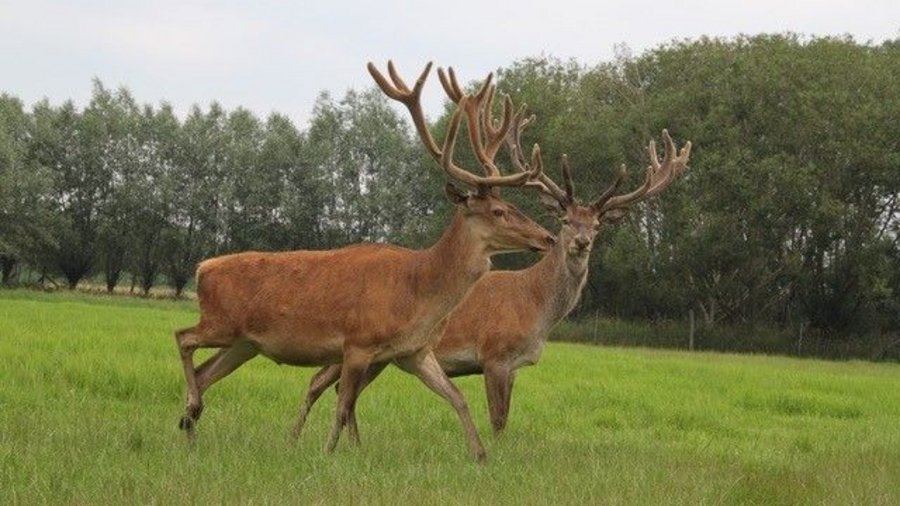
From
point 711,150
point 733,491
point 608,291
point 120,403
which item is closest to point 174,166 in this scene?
point 608,291

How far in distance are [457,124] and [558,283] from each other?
2.95 meters

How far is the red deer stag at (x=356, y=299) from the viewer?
772cm

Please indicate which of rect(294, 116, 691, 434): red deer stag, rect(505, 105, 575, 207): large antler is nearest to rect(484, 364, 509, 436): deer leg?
rect(294, 116, 691, 434): red deer stag

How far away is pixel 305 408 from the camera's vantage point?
858 centimetres

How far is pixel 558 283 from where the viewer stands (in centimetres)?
1054

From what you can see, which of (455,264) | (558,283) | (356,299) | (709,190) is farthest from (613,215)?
(709,190)

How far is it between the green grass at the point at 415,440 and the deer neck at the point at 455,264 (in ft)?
3.35

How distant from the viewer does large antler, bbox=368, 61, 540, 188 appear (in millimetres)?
8086

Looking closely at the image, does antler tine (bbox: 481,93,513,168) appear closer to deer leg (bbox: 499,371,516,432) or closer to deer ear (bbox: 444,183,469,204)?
deer ear (bbox: 444,183,469,204)

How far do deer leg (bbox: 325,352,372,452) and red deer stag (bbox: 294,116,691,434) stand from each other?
227cm

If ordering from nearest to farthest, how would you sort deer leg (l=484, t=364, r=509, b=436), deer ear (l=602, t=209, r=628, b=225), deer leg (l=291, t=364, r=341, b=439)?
deer leg (l=291, t=364, r=341, b=439) → deer leg (l=484, t=364, r=509, b=436) → deer ear (l=602, t=209, r=628, b=225)

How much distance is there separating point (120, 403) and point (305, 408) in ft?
7.35

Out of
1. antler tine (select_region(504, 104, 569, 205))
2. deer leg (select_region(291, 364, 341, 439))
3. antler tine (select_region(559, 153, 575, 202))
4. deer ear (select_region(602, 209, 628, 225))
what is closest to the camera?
deer leg (select_region(291, 364, 341, 439))

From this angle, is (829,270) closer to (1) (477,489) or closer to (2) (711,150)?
(2) (711,150)
